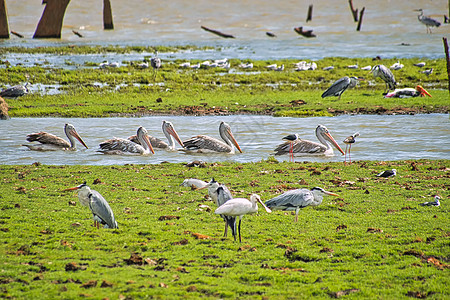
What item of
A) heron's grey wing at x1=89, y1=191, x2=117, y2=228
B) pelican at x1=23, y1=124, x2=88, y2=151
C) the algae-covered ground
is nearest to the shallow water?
pelican at x1=23, y1=124, x2=88, y2=151

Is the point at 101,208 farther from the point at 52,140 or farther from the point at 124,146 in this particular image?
the point at 52,140

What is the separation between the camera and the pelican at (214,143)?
1778 cm

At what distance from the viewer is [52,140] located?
1778 centimetres

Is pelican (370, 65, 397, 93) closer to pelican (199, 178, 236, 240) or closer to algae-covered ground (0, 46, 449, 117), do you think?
algae-covered ground (0, 46, 449, 117)

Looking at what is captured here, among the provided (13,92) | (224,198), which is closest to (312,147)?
(224,198)

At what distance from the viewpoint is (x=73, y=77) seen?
113 feet

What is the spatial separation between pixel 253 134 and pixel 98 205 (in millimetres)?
12430

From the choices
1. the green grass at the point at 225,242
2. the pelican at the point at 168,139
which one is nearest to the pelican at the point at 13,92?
the pelican at the point at 168,139

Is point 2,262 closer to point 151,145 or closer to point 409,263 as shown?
point 409,263

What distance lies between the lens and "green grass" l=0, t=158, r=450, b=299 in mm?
7215

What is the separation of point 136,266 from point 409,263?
391cm

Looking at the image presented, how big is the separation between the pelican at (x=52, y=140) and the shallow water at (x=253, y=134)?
0.67ft

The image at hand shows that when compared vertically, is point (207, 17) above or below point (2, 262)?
below

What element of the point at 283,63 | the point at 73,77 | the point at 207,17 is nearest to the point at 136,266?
the point at 73,77
